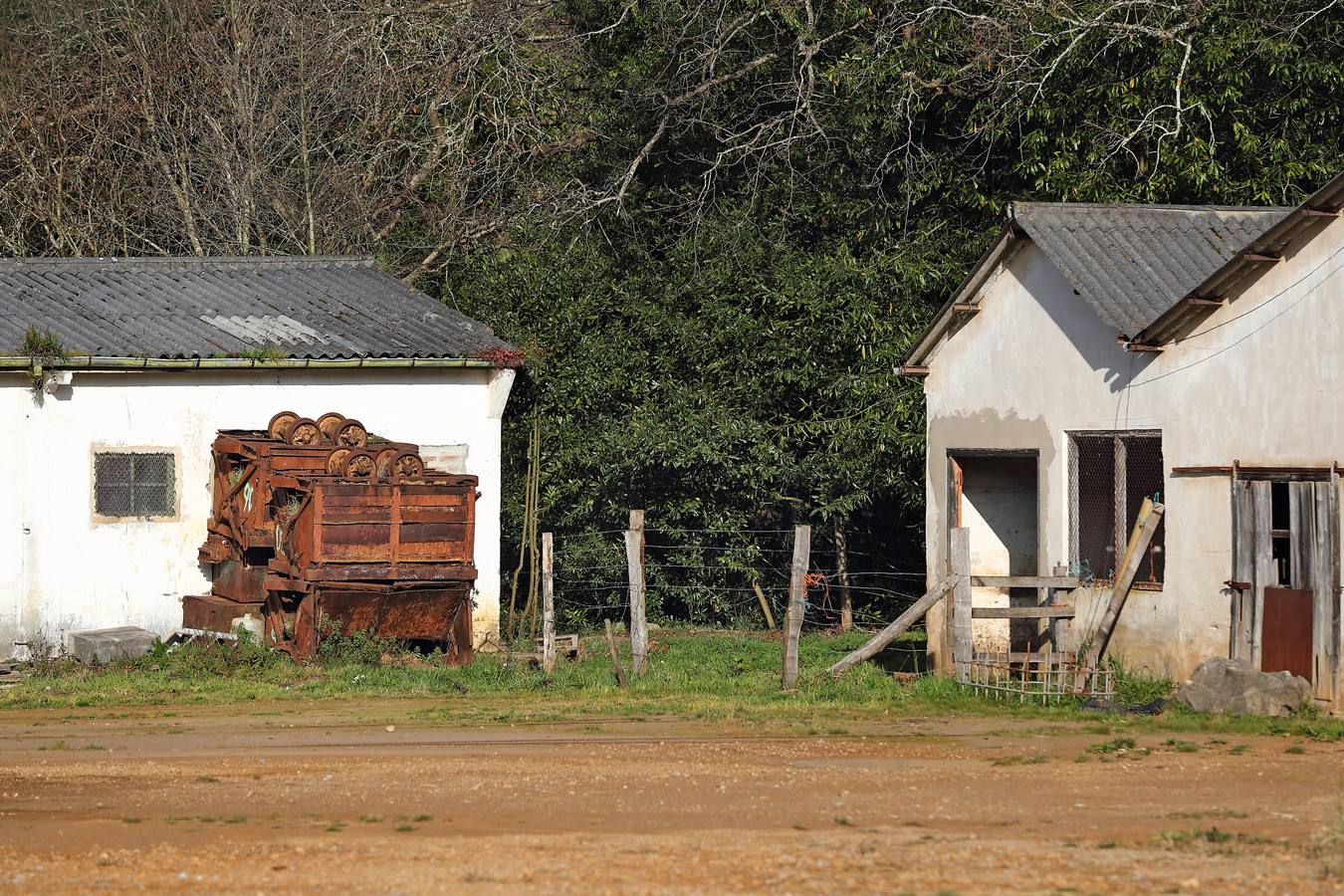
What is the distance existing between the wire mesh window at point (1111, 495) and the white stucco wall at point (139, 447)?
668 centimetres

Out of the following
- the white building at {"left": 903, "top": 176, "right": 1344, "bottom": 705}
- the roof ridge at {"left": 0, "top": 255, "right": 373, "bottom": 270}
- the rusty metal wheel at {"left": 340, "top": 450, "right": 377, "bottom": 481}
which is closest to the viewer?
the white building at {"left": 903, "top": 176, "right": 1344, "bottom": 705}

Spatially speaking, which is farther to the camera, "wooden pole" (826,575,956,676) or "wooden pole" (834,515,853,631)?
"wooden pole" (834,515,853,631)

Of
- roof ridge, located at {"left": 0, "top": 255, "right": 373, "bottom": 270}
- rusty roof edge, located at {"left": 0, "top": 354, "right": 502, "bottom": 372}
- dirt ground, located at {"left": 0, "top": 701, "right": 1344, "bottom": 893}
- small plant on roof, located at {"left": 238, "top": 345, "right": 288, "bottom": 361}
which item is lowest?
dirt ground, located at {"left": 0, "top": 701, "right": 1344, "bottom": 893}

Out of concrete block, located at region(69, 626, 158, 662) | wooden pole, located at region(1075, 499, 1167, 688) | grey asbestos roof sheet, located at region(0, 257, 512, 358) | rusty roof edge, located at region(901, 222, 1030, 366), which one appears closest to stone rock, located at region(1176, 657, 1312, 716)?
wooden pole, located at region(1075, 499, 1167, 688)

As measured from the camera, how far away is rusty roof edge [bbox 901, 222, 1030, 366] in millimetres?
16016

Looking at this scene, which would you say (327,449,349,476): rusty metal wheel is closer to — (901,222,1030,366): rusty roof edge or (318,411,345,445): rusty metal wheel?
(318,411,345,445): rusty metal wheel

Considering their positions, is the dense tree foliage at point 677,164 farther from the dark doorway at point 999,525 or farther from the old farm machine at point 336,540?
the old farm machine at point 336,540

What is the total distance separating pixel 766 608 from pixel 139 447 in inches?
326

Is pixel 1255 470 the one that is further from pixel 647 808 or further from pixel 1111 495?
pixel 647 808

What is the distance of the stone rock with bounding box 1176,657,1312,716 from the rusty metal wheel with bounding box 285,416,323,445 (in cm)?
923

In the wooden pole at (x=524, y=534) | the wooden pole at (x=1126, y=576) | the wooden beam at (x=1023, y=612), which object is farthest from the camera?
the wooden pole at (x=524, y=534)

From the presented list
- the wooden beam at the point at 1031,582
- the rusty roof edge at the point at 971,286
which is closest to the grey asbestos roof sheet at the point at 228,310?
the rusty roof edge at the point at 971,286

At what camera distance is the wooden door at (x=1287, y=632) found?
13219 mm

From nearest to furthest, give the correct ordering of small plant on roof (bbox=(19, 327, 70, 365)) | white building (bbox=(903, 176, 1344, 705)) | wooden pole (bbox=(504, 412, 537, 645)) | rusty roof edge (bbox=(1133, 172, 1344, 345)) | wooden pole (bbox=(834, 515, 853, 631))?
rusty roof edge (bbox=(1133, 172, 1344, 345))
white building (bbox=(903, 176, 1344, 705))
small plant on roof (bbox=(19, 327, 70, 365))
wooden pole (bbox=(504, 412, 537, 645))
wooden pole (bbox=(834, 515, 853, 631))
